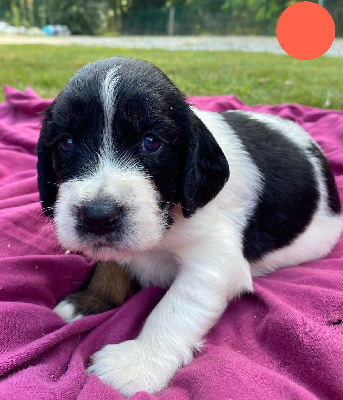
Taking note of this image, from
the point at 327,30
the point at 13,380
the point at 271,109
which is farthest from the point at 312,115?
the point at 13,380

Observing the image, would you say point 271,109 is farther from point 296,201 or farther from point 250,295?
point 250,295

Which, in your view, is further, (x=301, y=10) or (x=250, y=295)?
(x=301, y=10)

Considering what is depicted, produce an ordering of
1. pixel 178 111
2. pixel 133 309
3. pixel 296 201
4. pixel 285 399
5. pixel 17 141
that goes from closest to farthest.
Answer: pixel 285 399, pixel 178 111, pixel 133 309, pixel 296 201, pixel 17 141

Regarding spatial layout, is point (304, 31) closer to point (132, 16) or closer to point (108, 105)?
point (108, 105)

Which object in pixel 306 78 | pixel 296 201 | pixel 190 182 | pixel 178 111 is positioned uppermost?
pixel 178 111

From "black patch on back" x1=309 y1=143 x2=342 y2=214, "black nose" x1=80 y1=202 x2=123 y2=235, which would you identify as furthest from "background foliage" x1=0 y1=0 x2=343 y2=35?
"black nose" x1=80 y1=202 x2=123 y2=235

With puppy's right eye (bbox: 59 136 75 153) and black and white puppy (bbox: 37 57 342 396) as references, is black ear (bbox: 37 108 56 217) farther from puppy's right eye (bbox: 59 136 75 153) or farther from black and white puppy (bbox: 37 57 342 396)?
puppy's right eye (bbox: 59 136 75 153)

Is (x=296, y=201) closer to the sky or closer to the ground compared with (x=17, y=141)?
closer to the sky
